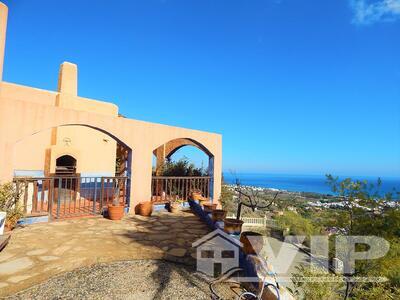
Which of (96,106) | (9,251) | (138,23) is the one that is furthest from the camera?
(138,23)

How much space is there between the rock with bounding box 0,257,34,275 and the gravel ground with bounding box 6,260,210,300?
1.94 feet

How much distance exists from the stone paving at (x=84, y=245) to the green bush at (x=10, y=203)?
0.28 metres

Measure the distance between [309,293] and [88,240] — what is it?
4.06 m

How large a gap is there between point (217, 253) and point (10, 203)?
4.54 metres

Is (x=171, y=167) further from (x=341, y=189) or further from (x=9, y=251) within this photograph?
(x=341, y=189)

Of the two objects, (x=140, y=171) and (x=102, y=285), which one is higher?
(x=140, y=171)

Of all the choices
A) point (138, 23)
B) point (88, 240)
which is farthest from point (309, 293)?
point (138, 23)

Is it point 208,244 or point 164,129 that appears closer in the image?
point 208,244

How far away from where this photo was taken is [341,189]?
11.4 feet

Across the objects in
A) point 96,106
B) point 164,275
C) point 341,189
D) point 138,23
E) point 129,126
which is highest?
point 138,23

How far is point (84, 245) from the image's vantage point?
180 inches

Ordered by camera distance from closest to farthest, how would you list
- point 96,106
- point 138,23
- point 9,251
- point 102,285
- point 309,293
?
point 309,293, point 102,285, point 9,251, point 96,106, point 138,23

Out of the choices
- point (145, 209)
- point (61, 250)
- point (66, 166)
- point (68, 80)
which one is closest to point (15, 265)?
point (61, 250)

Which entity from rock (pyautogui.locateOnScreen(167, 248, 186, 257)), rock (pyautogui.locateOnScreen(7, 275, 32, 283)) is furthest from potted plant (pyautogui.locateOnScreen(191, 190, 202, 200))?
rock (pyautogui.locateOnScreen(7, 275, 32, 283))
